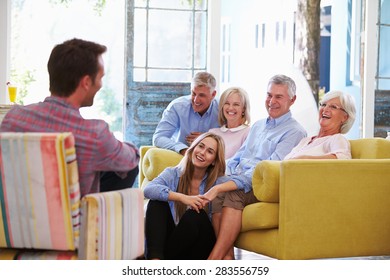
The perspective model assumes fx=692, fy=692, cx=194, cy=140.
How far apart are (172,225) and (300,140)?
0.93 meters

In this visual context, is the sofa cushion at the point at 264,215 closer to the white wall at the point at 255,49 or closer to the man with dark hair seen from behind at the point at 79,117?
the man with dark hair seen from behind at the point at 79,117

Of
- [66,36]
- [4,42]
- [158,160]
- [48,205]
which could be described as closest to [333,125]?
[158,160]

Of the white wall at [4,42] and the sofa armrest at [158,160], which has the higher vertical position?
the white wall at [4,42]

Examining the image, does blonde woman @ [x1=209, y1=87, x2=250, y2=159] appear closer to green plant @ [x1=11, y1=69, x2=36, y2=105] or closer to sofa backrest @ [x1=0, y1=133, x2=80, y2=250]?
sofa backrest @ [x1=0, y1=133, x2=80, y2=250]

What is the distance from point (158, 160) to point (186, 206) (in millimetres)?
793

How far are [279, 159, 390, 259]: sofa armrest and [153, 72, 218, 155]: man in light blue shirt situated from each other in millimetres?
1245

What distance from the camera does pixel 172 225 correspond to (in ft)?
11.8

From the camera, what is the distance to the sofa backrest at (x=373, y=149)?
3760 mm

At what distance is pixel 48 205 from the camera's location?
2.09 meters

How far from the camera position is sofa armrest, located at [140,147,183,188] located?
14.4 ft

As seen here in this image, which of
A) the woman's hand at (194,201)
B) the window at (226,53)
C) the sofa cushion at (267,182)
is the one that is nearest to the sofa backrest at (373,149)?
the sofa cushion at (267,182)

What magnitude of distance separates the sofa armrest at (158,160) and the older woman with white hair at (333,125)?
2.94 feet

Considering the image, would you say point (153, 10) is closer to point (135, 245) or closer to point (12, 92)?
point (12, 92)

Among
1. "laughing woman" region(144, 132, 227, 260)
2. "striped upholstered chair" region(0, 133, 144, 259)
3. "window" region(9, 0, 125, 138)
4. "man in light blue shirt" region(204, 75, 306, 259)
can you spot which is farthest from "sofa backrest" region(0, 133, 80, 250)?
"window" region(9, 0, 125, 138)
